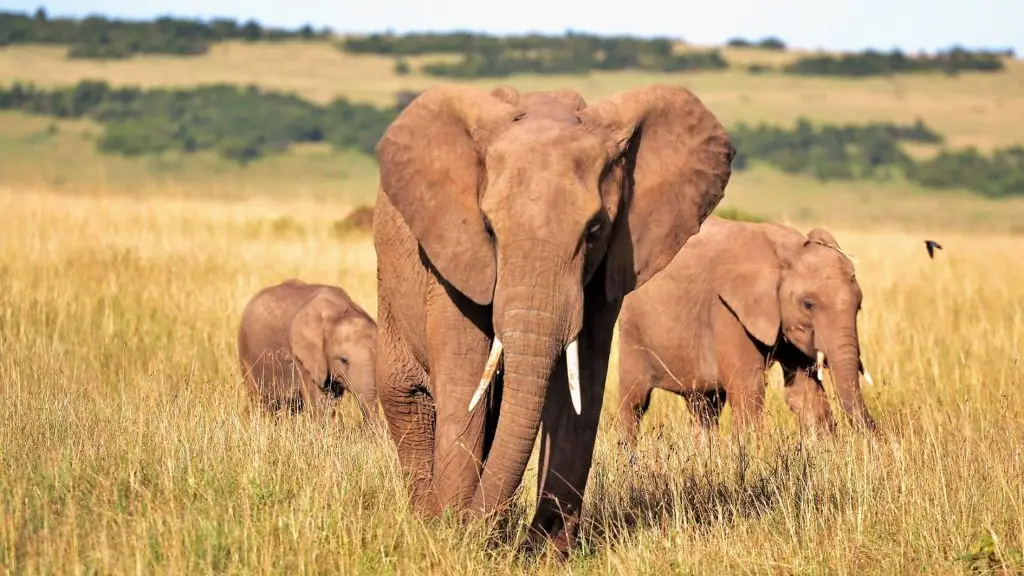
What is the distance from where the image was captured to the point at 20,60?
296 feet

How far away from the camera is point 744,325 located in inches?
378

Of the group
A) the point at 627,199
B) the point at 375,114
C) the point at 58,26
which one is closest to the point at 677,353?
the point at 627,199

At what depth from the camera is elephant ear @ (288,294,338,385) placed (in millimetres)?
10508

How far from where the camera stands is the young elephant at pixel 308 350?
10.3 m

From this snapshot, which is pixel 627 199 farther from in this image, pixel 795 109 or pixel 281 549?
pixel 795 109

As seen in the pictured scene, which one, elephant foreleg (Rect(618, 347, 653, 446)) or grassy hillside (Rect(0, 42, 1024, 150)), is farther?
grassy hillside (Rect(0, 42, 1024, 150))

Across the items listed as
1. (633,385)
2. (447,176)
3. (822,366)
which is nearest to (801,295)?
(822,366)

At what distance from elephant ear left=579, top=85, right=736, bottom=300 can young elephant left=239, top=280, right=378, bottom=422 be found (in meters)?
Answer: 4.31

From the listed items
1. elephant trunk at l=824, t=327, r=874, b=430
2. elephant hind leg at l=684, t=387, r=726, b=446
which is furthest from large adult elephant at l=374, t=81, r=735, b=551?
elephant trunk at l=824, t=327, r=874, b=430

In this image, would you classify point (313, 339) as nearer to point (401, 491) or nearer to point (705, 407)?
point (705, 407)

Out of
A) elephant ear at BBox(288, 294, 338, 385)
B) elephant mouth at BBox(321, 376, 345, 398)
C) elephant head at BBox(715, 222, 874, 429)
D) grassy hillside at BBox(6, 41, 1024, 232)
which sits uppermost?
elephant head at BBox(715, 222, 874, 429)

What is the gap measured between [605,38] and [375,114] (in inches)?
1584

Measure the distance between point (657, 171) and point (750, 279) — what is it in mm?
3955

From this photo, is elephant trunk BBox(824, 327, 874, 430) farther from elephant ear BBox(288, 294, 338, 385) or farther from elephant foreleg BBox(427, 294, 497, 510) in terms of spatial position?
elephant foreleg BBox(427, 294, 497, 510)
